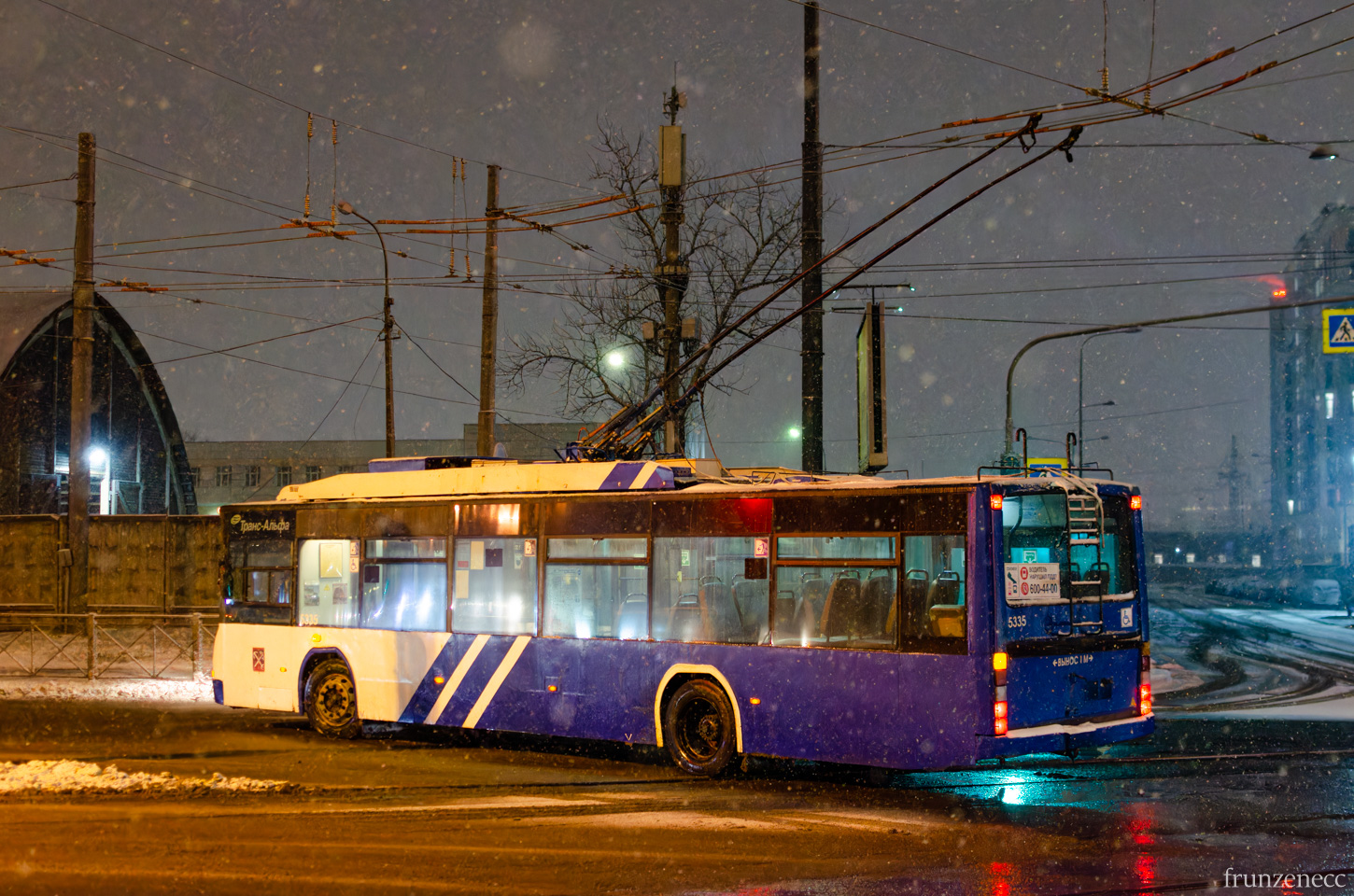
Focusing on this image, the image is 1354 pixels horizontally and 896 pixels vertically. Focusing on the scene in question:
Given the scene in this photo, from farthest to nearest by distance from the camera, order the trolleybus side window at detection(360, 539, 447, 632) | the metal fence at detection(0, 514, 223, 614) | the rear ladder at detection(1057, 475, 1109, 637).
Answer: the metal fence at detection(0, 514, 223, 614) < the trolleybus side window at detection(360, 539, 447, 632) < the rear ladder at detection(1057, 475, 1109, 637)

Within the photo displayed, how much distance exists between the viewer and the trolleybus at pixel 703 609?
978 cm

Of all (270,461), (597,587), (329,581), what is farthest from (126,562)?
(270,461)

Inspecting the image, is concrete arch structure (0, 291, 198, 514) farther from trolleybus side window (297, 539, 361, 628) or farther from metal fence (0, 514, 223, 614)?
trolleybus side window (297, 539, 361, 628)

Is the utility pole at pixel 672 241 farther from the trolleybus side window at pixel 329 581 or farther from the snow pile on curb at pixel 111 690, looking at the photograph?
the snow pile on curb at pixel 111 690

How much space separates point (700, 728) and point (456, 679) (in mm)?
3150

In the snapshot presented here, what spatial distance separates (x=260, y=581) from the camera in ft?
49.6

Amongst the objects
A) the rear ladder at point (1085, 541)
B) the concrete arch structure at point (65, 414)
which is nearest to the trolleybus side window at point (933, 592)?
the rear ladder at point (1085, 541)

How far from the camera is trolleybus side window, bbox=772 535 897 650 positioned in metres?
→ 10.2

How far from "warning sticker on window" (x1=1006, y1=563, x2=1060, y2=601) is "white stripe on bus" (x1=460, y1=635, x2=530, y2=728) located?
5.10m

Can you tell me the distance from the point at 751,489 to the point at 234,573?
7.49 metres

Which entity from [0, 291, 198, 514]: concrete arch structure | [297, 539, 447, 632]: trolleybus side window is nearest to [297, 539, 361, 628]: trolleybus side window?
[297, 539, 447, 632]: trolleybus side window

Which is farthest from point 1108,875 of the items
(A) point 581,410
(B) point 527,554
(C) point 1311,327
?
(C) point 1311,327

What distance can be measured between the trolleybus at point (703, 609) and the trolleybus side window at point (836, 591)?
0.06 ft

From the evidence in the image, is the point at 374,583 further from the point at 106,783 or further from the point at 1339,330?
the point at 1339,330
